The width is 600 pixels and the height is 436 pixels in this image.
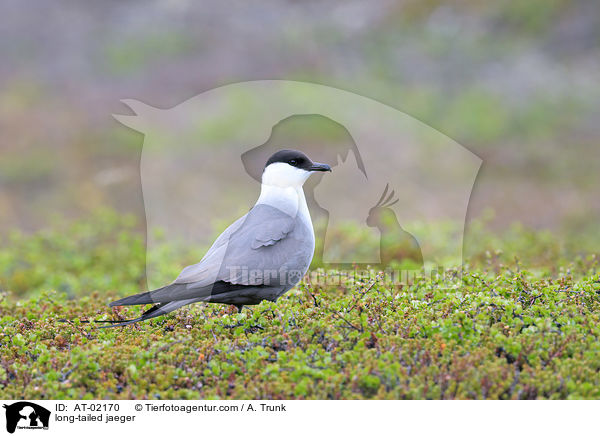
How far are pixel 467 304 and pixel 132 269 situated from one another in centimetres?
496

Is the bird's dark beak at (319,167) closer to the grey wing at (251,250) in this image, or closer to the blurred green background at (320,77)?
the grey wing at (251,250)

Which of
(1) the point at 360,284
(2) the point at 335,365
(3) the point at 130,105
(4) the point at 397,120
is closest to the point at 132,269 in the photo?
(3) the point at 130,105

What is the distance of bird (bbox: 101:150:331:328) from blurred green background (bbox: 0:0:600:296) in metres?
6.57

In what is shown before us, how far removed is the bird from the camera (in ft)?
17.0

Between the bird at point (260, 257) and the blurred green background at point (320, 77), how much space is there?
6568 millimetres

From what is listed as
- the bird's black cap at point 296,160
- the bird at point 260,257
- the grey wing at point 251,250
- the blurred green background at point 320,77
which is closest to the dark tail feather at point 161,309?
the bird at point 260,257

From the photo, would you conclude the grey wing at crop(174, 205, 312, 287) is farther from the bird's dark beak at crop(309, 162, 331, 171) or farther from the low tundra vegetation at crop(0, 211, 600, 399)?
the bird's dark beak at crop(309, 162, 331, 171)

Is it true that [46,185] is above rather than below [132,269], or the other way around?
above

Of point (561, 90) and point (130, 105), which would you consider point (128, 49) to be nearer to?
point (561, 90)

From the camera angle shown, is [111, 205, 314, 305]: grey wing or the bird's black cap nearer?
[111, 205, 314, 305]: grey wing

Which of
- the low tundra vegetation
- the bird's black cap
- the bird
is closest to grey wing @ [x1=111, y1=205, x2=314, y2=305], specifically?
the bird

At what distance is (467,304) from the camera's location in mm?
5113

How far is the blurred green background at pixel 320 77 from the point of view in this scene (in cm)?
1390

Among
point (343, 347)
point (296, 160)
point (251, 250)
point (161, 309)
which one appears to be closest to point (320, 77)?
point (296, 160)
